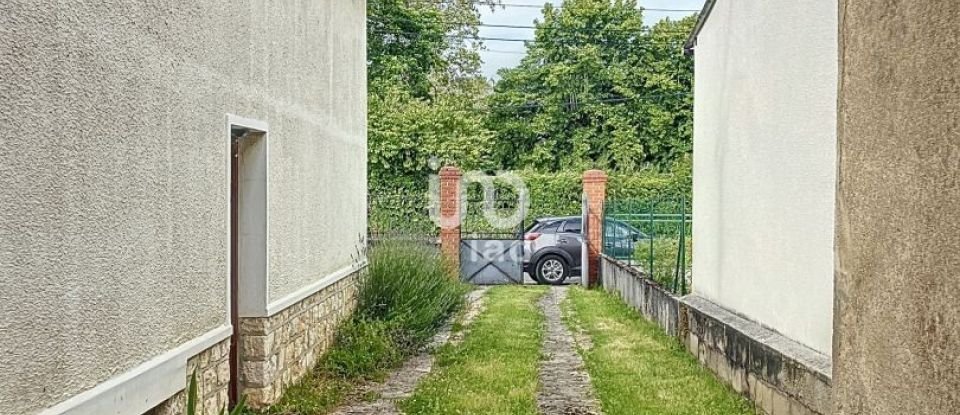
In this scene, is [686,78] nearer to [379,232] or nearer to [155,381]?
[379,232]

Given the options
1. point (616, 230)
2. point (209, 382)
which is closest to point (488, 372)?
point (209, 382)

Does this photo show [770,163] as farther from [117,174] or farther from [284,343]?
[117,174]

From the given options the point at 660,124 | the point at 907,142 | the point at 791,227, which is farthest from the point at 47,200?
the point at 660,124

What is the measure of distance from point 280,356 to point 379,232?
5636 millimetres

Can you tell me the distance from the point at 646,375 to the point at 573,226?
12.3 metres

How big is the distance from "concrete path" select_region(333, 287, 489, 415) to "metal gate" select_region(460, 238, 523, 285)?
24.2 ft

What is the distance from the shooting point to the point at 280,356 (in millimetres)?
7281

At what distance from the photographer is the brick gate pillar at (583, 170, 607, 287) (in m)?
19.3

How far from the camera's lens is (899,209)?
2.05 metres

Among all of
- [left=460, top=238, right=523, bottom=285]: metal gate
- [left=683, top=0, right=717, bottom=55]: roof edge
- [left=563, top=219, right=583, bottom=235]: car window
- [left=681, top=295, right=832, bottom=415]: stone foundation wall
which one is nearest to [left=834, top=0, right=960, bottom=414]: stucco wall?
[left=681, top=295, right=832, bottom=415]: stone foundation wall

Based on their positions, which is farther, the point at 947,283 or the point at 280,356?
the point at 280,356

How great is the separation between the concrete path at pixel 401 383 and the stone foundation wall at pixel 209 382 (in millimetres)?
1590

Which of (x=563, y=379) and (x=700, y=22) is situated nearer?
(x=563, y=379)

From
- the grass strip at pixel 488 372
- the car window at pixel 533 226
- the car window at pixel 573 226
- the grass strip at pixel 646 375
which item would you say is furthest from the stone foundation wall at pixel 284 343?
the car window at pixel 573 226
